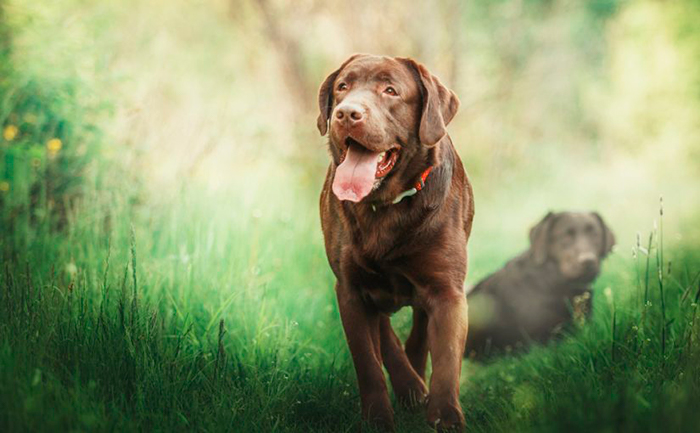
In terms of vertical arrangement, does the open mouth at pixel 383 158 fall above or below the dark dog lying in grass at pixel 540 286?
above

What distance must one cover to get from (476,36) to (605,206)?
8370 mm

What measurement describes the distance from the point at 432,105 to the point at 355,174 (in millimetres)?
553

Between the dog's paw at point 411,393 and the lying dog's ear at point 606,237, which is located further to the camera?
the lying dog's ear at point 606,237

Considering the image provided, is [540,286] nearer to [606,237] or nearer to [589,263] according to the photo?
[589,263]

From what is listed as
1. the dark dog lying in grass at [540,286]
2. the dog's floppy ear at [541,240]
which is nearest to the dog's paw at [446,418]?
the dark dog lying in grass at [540,286]

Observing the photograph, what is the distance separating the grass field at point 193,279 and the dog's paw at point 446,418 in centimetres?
9

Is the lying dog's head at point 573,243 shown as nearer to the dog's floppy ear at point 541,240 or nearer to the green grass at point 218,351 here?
the dog's floppy ear at point 541,240

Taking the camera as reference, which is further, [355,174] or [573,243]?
[573,243]

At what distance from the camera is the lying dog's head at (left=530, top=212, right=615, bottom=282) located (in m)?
5.41

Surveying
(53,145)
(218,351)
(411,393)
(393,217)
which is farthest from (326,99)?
(53,145)

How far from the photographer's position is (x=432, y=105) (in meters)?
3.48

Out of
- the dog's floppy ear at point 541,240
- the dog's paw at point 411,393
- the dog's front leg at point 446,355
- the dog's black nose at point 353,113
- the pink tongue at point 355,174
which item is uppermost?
the dog's black nose at point 353,113

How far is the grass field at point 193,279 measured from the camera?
2.78 m

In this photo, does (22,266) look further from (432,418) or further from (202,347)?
(432,418)
